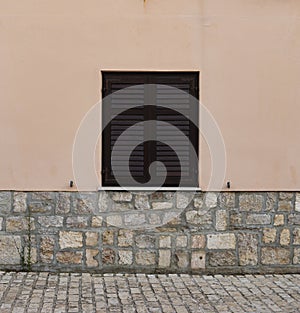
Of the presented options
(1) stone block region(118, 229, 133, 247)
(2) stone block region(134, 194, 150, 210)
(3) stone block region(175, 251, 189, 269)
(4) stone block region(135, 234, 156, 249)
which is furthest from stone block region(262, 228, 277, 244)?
(1) stone block region(118, 229, 133, 247)

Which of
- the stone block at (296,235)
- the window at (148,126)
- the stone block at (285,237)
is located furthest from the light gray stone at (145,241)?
the stone block at (296,235)

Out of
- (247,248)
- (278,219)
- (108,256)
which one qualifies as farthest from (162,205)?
(278,219)

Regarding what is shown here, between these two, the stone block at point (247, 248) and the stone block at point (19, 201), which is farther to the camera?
the stone block at point (247, 248)

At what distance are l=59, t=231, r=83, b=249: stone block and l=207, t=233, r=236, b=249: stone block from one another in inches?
64.2

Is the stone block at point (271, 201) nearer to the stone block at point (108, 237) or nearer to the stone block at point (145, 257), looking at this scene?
the stone block at point (145, 257)

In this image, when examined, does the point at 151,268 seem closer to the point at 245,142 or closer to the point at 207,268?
the point at 207,268

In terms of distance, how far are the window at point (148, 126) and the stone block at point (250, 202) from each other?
2.01 feet

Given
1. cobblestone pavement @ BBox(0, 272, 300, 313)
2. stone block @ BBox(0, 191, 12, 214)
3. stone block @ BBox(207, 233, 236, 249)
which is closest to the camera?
cobblestone pavement @ BBox(0, 272, 300, 313)

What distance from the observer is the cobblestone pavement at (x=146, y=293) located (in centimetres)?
589

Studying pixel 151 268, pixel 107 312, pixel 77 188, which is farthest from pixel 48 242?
pixel 107 312

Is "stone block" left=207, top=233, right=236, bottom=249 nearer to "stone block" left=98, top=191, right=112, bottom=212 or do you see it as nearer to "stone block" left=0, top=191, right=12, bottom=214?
"stone block" left=98, top=191, right=112, bottom=212

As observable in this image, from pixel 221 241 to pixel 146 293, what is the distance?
137 cm

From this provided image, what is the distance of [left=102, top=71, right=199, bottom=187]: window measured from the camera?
7.30 metres

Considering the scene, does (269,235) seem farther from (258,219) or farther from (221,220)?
(221,220)
